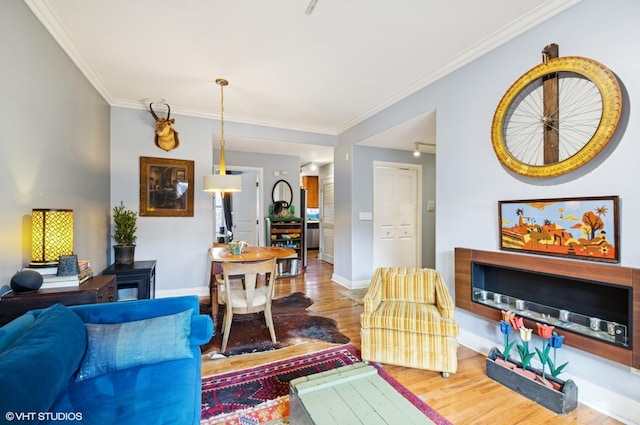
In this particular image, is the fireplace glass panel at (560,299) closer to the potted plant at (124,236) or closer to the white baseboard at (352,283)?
the white baseboard at (352,283)

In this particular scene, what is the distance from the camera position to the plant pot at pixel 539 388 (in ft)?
5.88

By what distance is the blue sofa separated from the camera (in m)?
0.99

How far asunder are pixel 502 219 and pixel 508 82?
3.64 feet

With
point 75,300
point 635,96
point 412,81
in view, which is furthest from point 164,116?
point 635,96

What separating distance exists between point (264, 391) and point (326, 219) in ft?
17.6

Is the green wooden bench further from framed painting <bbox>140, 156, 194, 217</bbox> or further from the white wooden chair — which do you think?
framed painting <bbox>140, 156, 194, 217</bbox>

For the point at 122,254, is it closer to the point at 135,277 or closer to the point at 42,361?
the point at 135,277

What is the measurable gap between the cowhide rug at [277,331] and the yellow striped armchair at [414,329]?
0.58m

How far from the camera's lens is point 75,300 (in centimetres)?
186

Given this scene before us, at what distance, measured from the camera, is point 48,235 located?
1.92m

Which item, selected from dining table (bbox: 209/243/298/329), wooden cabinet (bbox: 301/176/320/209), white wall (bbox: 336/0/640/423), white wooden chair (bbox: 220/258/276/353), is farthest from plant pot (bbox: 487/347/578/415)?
wooden cabinet (bbox: 301/176/320/209)

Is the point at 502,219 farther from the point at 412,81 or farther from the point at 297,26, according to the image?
the point at 297,26

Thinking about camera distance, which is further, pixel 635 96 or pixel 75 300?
pixel 75 300

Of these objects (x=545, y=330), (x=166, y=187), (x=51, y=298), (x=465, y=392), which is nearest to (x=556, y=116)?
(x=545, y=330)
